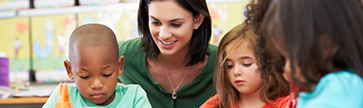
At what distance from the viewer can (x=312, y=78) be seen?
2.48 feet

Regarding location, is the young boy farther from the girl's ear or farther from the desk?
the desk

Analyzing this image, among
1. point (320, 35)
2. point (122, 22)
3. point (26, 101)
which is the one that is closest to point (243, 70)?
point (320, 35)

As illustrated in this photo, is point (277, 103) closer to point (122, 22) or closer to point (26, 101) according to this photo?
point (26, 101)

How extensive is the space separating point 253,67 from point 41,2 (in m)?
3.48

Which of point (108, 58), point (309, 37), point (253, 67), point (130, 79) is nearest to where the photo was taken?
point (309, 37)

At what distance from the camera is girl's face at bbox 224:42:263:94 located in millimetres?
1471

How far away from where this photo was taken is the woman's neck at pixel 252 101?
5.09 ft

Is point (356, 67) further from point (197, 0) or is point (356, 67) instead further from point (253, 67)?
point (197, 0)

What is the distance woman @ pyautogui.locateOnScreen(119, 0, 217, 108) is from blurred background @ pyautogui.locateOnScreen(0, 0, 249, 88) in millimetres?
2019

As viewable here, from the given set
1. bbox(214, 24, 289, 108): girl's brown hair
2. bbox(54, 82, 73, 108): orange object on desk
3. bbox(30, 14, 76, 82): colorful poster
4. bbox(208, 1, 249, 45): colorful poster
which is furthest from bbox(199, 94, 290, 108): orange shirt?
bbox(30, 14, 76, 82): colorful poster

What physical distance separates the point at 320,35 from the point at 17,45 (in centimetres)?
420

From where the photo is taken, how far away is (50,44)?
424 centimetres

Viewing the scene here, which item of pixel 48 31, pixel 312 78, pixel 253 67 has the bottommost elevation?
pixel 48 31

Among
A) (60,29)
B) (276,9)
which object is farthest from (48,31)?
(276,9)
